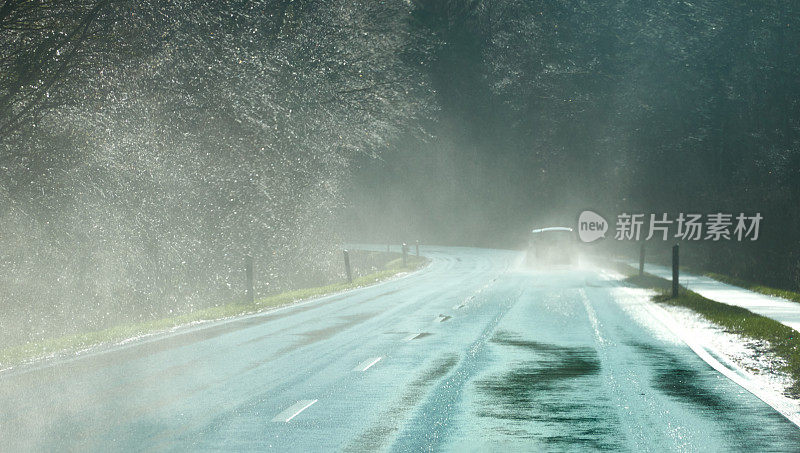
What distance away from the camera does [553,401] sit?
35.2ft

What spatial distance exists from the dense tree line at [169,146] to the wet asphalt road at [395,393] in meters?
5.91

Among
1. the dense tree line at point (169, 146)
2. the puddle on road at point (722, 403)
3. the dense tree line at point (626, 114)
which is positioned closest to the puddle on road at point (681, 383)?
the puddle on road at point (722, 403)

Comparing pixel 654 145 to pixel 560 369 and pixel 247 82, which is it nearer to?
pixel 247 82

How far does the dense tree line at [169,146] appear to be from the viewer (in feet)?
70.1

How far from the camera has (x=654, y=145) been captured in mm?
51250

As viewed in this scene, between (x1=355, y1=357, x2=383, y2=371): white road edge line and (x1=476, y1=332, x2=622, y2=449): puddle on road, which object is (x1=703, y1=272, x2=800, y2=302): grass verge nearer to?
(x1=476, y1=332, x2=622, y2=449): puddle on road

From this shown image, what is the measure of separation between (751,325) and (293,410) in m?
11.3

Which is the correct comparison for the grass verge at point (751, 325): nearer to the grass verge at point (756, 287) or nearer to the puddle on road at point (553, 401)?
the grass verge at point (756, 287)

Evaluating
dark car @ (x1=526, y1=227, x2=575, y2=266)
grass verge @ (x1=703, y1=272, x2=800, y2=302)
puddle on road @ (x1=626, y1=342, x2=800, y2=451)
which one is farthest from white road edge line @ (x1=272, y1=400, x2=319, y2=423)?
dark car @ (x1=526, y1=227, x2=575, y2=266)

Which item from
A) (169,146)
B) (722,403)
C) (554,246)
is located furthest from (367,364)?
(554,246)

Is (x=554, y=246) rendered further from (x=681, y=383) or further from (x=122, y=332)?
(x=681, y=383)

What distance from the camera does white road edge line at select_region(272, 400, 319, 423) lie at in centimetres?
964

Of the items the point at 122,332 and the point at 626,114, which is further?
the point at 626,114

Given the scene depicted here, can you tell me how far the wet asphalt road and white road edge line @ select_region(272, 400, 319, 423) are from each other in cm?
3
